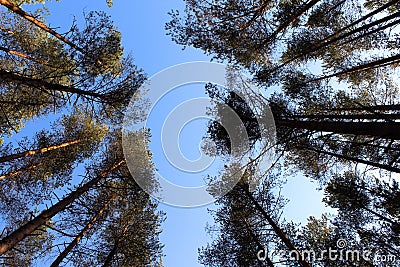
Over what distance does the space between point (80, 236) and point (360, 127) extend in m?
7.94

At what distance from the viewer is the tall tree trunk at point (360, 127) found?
4943 mm

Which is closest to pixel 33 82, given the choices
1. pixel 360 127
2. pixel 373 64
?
pixel 360 127

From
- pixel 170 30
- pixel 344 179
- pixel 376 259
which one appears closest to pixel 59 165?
pixel 170 30

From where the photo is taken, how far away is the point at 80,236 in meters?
8.74

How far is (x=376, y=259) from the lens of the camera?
800cm

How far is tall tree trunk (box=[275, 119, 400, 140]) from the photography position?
4.94 m

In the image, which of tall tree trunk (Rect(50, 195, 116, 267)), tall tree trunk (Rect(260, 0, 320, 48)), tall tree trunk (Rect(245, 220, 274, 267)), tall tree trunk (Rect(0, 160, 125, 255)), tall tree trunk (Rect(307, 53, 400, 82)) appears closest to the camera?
tall tree trunk (Rect(0, 160, 125, 255))

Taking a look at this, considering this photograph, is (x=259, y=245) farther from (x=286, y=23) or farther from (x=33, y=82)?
(x=33, y=82)

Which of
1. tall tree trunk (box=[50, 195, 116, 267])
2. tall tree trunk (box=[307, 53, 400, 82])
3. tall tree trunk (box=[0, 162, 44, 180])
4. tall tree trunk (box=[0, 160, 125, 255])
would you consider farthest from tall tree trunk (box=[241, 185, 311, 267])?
tall tree trunk (box=[0, 162, 44, 180])

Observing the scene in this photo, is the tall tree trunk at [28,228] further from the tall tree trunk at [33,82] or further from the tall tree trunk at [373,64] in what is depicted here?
the tall tree trunk at [373,64]

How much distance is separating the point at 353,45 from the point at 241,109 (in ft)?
13.4

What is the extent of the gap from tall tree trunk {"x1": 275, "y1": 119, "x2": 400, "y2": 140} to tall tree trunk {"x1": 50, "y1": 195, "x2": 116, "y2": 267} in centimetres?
672

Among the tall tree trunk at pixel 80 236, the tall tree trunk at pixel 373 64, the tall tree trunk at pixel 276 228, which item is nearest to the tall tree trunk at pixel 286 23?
the tall tree trunk at pixel 373 64

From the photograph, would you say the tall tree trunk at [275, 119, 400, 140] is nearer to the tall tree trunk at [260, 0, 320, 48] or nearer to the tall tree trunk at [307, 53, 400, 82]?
the tall tree trunk at [307, 53, 400, 82]
